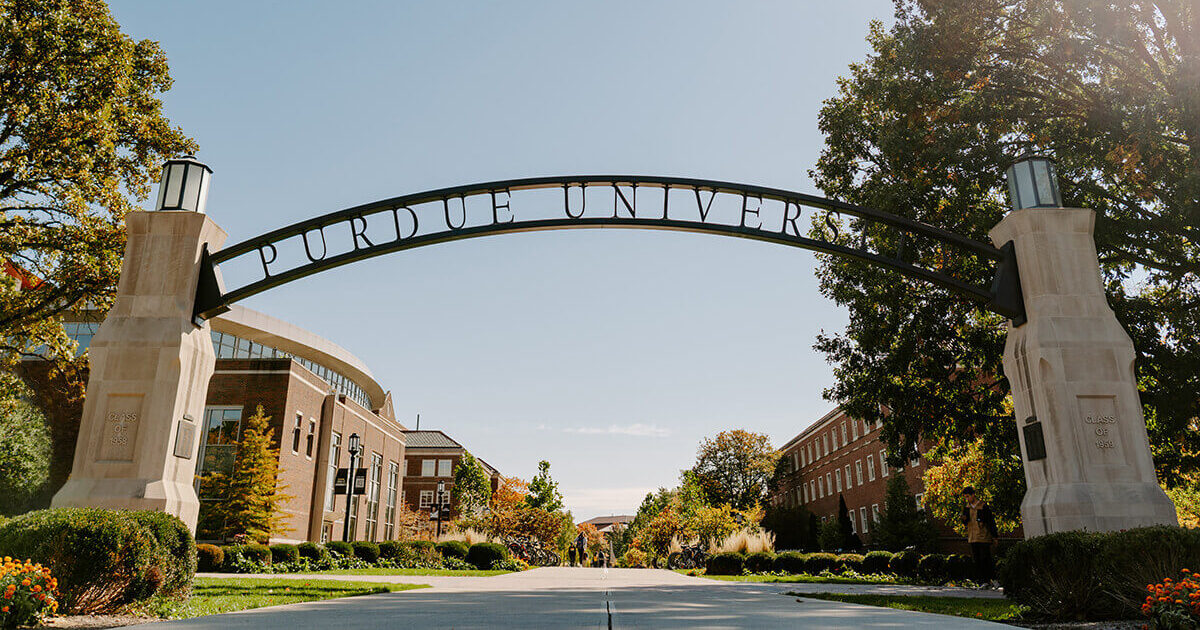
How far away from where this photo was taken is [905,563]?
66.2ft

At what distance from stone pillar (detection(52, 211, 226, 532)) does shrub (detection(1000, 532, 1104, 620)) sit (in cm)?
927

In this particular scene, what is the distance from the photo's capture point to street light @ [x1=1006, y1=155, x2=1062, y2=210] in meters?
9.37

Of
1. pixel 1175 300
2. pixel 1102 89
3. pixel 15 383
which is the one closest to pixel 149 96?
pixel 15 383

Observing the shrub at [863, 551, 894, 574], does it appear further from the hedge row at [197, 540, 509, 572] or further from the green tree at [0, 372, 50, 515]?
the green tree at [0, 372, 50, 515]

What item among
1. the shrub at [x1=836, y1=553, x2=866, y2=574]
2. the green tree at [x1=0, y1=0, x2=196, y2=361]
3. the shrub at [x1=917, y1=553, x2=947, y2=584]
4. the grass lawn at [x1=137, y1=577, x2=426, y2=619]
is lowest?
the shrub at [x1=836, y1=553, x2=866, y2=574]

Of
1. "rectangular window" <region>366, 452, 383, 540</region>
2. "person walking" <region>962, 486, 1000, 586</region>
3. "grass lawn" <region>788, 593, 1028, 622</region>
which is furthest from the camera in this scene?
"rectangular window" <region>366, 452, 383, 540</region>

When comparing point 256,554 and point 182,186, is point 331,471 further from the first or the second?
point 182,186

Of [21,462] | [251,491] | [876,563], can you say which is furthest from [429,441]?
[876,563]

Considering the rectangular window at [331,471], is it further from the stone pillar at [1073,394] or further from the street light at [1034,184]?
the street light at [1034,184]

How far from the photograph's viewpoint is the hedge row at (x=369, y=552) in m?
22.6

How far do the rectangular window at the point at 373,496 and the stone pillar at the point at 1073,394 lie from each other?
137ft

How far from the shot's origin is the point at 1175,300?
14.4 m

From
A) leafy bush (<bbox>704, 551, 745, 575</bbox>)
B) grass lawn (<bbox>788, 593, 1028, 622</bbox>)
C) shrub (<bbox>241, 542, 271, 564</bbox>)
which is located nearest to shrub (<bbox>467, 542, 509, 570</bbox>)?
shrub (<bbox>241, 542, 271, 564</bbox>)

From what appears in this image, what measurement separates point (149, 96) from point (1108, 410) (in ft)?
63.8
